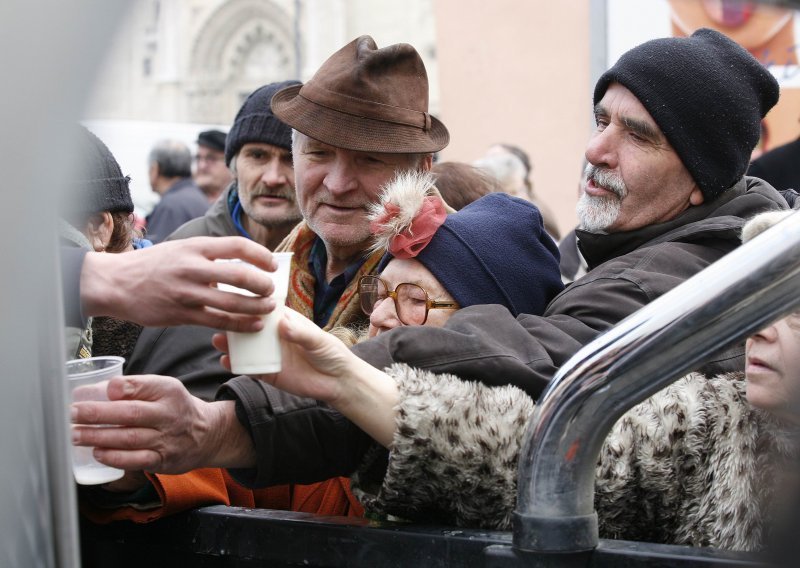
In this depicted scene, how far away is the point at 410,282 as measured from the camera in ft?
7.15

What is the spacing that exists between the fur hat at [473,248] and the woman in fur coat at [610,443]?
0.57 meters

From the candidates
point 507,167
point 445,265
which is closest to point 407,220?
point 445,265

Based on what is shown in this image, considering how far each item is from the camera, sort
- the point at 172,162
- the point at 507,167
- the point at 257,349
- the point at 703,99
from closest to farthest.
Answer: the point at 257,349 < the point at 703,99 < the point at 507,167 < the point at 172,162

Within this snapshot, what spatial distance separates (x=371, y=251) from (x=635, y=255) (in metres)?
0.80

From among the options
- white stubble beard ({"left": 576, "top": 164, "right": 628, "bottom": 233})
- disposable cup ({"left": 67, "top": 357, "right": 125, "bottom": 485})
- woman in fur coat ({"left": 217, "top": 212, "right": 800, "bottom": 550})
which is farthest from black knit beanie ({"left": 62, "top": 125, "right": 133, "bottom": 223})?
white stubble beard ({"left": 576, "top": 164, "right": 628, "bottom": 233})

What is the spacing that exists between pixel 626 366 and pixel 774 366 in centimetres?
44

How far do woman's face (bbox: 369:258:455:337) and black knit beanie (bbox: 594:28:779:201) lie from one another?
25.4 inches

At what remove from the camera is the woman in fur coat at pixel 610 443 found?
5.01ft

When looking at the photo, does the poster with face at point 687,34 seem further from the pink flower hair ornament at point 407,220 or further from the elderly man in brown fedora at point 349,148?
the pink flower hair ornament at point 407,220

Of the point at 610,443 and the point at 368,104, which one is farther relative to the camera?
the point at 368,104

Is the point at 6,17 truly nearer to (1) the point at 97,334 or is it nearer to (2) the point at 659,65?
(1) the point at 97,334

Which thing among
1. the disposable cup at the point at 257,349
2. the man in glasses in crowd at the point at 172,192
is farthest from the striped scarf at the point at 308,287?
the man in glasses in crowd at the point at 172,192

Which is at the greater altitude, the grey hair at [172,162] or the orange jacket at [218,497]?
the grey hair at [172,162]

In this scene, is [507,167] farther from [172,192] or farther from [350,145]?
[350,145]
